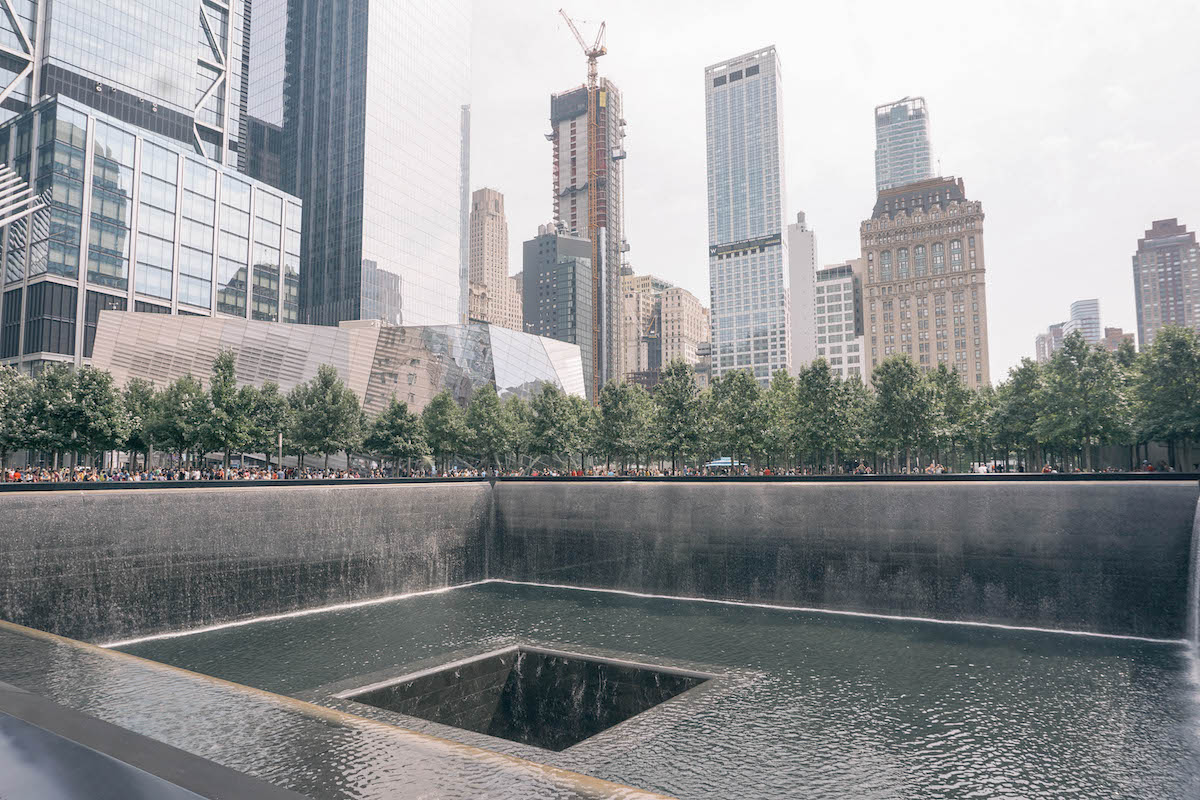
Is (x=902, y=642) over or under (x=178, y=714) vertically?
under

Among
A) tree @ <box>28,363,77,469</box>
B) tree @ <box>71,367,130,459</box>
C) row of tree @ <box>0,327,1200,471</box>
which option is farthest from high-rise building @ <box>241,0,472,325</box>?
tree @ <box>28,363,77,469</box>

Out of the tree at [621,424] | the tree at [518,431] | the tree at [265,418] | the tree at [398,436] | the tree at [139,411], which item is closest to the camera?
the tree at [139,411]

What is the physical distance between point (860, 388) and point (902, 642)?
1930 inches

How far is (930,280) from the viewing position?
502 ft

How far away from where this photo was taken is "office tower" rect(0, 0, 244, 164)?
98.9 m

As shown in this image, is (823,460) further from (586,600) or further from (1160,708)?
(1160,708)

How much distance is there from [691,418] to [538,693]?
153 feet

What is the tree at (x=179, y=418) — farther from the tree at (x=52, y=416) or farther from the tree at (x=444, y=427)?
the tree at (x=444, y=427)

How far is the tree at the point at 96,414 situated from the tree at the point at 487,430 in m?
31.1

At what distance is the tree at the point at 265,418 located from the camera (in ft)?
196

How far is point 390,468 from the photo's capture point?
78.8 metres

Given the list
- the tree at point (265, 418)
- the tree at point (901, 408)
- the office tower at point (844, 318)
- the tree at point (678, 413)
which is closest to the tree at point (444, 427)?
the tree at point (265, 418)

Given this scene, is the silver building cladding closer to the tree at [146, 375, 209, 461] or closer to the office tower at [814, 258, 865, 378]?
the tree at [146, 375, 209, 461]

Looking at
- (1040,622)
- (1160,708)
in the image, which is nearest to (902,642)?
(1040,622)
